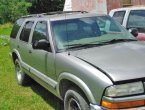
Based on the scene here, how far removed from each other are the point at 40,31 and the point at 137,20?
3488 mm

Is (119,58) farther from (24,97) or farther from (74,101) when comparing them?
(24,97)

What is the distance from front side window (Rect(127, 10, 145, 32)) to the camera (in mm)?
9003

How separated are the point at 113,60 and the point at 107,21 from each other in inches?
74.0

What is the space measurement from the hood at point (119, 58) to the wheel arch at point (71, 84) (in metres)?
0.29

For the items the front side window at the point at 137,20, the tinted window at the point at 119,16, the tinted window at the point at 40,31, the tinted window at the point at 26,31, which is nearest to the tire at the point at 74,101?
the tinted window at the point at 40,31

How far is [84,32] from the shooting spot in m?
5.96

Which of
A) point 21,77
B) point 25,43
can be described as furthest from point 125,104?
point 21,77

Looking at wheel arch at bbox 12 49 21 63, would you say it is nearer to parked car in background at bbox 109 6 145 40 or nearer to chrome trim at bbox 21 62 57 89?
chrome trim at bbox 21 62 57 89

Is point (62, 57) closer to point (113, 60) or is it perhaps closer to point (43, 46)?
point (43, 46)

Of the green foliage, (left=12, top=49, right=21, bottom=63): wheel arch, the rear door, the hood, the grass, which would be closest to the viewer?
the hood

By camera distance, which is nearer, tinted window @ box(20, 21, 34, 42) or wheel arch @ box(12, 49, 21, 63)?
tinted window @ box(20, 21, 34, 42)

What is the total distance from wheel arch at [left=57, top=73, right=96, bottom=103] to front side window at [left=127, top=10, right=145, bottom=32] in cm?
402

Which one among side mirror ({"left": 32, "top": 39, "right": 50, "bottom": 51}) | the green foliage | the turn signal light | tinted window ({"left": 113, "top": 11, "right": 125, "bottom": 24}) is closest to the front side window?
tinted window ({"left": 113, "top": 11, "right": 125, "bottom": 24})

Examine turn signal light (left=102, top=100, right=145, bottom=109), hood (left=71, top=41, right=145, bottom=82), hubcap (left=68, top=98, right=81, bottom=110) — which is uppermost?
hood (left=71, top=41, right=145, bottom=82)
